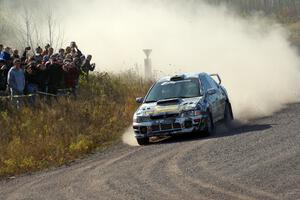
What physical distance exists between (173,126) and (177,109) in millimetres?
421

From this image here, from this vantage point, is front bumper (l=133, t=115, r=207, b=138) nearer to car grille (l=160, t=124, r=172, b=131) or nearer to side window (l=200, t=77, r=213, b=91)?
car grille (l=160, t=124, r=172, b=131)

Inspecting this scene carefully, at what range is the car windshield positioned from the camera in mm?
17578

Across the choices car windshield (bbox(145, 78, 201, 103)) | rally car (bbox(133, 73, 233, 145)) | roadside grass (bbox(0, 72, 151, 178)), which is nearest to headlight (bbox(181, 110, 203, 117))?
rally car (bbox(133, 73, 233, 145))

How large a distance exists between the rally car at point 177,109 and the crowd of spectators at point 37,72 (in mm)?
3902

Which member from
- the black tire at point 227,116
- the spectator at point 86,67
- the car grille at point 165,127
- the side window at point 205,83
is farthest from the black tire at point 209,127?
the spectator at point 86,67

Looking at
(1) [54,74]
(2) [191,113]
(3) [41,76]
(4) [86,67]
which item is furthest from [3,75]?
(2) [191,113]

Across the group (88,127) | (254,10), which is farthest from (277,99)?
(254,10)

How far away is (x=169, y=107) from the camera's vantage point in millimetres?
16734

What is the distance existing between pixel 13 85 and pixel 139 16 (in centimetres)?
3296

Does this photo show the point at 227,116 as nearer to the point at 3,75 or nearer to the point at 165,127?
the point at 165,127

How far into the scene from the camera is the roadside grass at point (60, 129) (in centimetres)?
1611

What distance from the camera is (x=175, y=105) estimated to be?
16.8 m

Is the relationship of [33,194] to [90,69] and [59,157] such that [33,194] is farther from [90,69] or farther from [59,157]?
[90,69]

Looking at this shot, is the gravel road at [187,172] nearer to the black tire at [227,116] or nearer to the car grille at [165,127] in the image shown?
the car grille at [165,127]
